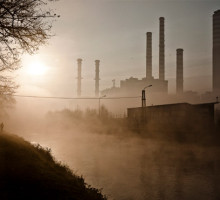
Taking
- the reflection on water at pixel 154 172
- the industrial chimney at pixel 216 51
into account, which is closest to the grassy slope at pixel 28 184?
the reflection on water at pixel 154 172

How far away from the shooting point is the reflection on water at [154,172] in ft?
52.3

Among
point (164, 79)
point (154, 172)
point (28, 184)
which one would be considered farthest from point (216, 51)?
point (28, 184)

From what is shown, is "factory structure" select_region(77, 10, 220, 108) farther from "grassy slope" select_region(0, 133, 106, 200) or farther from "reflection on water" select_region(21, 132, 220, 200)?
"grassy slope" select_region(0, 133, 106, 200)

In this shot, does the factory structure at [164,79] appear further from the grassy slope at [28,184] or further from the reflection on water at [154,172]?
the grassy slope at [28,184]

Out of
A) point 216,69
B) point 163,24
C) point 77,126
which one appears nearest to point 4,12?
point 77,126

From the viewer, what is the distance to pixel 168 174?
20.6 meters

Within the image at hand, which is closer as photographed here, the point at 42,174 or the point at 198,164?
the point at 42,174

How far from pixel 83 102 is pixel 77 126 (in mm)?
40065

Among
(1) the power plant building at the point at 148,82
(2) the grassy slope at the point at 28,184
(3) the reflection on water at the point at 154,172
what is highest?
(1) the power plant building at the point at 148,82

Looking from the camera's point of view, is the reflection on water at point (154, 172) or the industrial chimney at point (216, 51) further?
the industrial chimney at point (216, 51)

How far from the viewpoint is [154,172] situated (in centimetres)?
2130

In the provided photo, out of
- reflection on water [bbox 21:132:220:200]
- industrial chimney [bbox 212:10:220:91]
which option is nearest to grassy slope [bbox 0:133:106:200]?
reflection on water [bbox 21:132:220:200]

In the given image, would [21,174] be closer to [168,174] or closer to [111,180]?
[111,180]

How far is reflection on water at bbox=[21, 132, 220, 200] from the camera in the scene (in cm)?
1594
